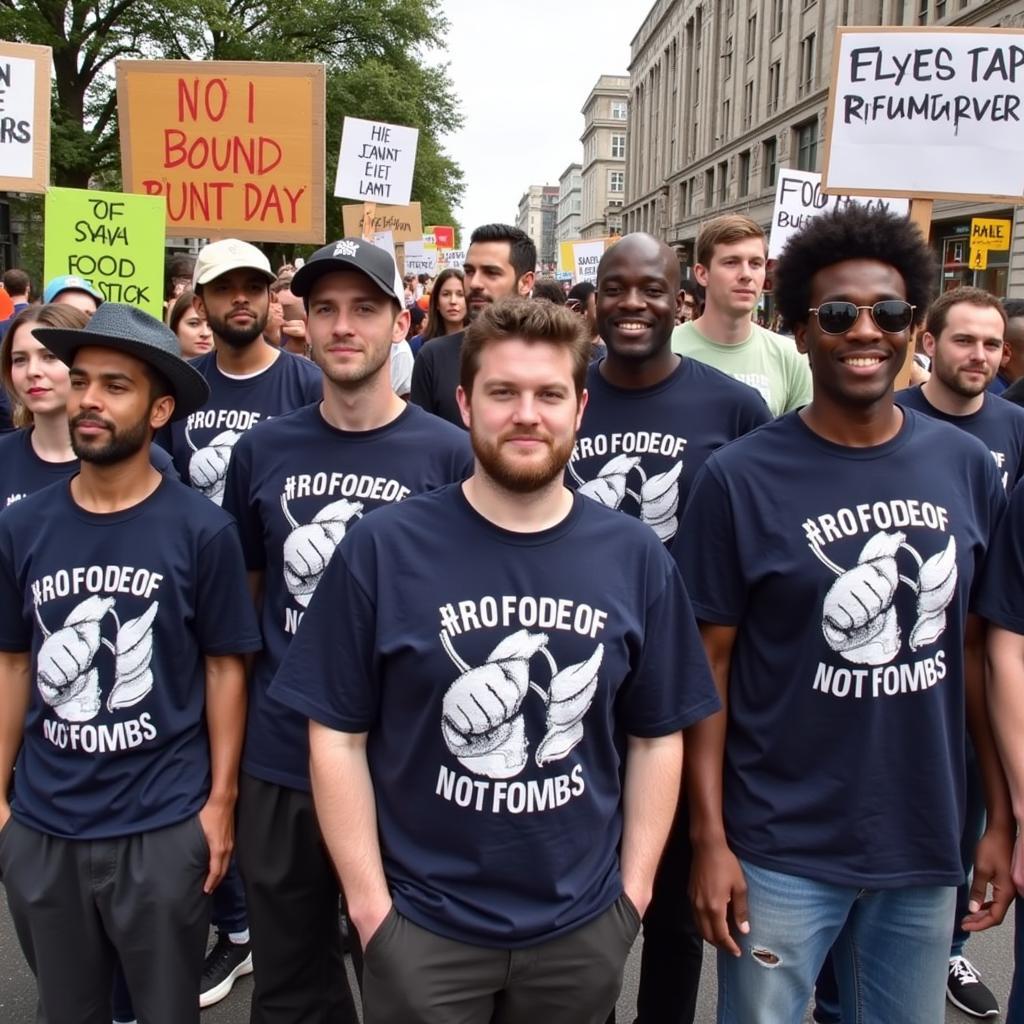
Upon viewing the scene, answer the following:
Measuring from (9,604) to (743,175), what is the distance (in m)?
49.5

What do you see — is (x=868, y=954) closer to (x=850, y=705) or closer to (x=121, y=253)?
(x=850, y=705)

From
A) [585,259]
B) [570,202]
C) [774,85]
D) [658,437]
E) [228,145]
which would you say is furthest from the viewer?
[570,202]

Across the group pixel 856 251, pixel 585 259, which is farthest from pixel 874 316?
pixel 585 259

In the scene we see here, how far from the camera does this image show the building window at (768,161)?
4234 centimetres

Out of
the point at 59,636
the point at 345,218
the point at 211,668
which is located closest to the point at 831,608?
the point at 211,668

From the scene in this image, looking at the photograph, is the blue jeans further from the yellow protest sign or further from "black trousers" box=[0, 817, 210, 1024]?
the yellow protest sign

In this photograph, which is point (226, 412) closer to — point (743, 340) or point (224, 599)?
point (224, 599)

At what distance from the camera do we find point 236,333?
3521 mm

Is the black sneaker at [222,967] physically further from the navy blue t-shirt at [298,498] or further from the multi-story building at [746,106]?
the multi-story building at [746,106]

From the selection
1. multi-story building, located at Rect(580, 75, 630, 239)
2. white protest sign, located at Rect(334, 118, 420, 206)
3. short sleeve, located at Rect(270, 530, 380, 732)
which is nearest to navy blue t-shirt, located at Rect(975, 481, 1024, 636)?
short sleeve, located at Rect(270, 530, 380, 732)

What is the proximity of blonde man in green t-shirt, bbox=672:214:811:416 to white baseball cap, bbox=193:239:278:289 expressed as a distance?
1.58 metres

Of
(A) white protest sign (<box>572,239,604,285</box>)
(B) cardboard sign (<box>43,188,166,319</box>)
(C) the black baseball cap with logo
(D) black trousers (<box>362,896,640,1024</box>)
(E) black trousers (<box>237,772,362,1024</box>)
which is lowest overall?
(E) black trousers (<box>237,772,362,1024</box>)

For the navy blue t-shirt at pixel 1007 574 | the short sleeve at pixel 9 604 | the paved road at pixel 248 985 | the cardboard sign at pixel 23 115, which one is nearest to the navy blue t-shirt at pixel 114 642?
the short sleeve at pixel 9 604

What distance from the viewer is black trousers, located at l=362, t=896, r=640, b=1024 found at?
6.07ft
